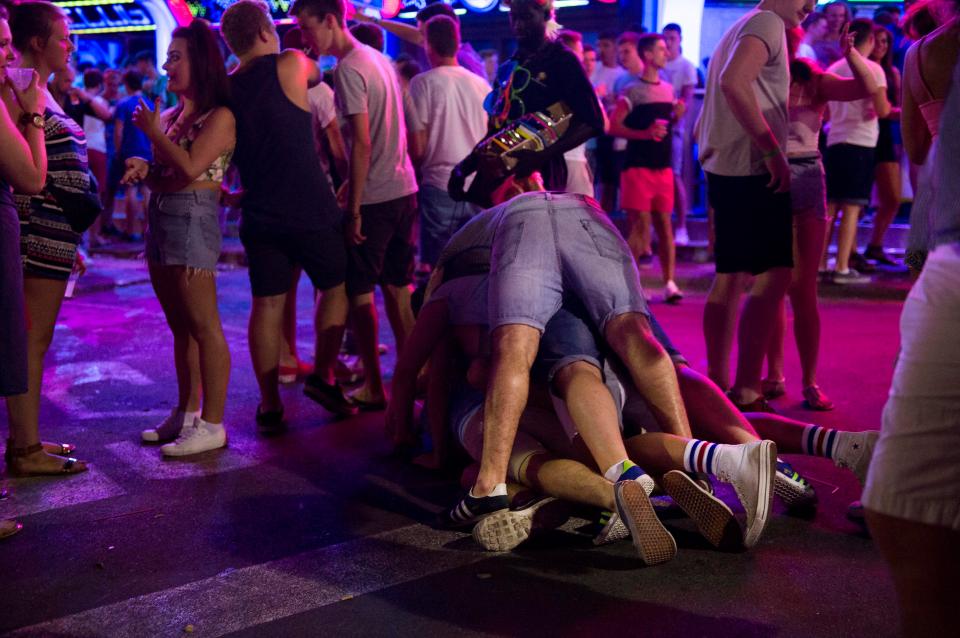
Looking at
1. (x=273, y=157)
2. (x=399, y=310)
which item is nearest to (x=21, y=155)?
(x=273, y=157)

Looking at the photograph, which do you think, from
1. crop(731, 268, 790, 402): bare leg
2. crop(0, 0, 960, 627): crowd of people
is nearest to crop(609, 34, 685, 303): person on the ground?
crop(0, 0, 960, 627): crowd of people

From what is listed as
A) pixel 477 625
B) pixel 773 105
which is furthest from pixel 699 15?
pixel 477 625

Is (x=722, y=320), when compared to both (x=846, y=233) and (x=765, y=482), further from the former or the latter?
(x=846, y=233)

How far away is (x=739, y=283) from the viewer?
16.4ft

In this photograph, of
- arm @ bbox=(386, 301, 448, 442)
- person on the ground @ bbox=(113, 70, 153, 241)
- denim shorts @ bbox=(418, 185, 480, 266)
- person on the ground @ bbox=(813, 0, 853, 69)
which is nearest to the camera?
arm @ bbox=(386, 301, 448, 442)

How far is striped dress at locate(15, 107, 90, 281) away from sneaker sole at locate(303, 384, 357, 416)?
129cm

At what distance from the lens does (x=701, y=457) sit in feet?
10.6

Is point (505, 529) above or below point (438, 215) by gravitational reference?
below

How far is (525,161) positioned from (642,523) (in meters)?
2.11

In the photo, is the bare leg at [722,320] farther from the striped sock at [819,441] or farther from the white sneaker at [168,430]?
the white sneaker at [168,430]

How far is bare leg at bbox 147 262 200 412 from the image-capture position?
4664 mm

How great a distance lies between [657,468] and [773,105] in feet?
7.64

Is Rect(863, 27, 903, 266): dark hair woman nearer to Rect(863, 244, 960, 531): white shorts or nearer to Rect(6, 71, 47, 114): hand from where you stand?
Rect(6, 71, 47, 114): hand

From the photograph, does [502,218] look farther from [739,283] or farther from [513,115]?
[739,283]
